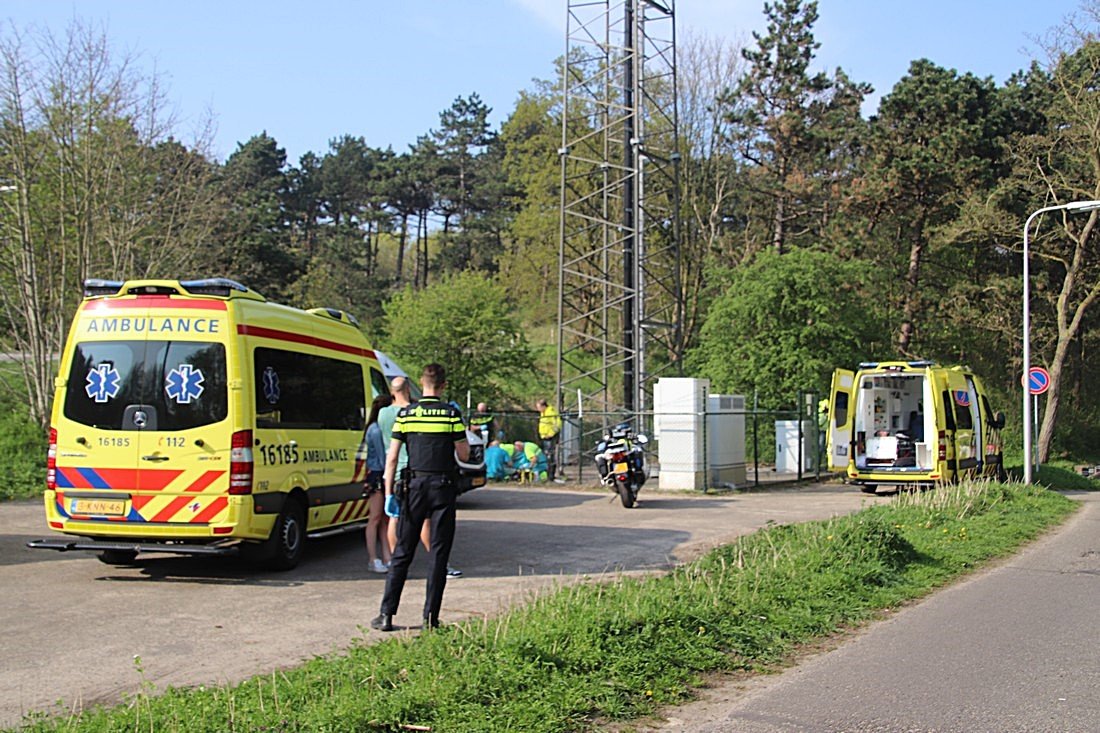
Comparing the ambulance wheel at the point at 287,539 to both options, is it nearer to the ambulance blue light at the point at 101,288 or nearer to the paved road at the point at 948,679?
the ambulance blue light at the point at 101,288

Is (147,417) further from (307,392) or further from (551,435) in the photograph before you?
(551,435)

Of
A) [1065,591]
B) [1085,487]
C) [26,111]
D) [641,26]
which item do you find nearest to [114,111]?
[26,111]

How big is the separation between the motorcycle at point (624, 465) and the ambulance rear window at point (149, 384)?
8.76m

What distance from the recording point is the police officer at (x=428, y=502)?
7.53 m

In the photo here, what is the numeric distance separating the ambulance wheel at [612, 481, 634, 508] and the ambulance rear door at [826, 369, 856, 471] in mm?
6529

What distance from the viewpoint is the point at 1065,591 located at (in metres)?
10.2

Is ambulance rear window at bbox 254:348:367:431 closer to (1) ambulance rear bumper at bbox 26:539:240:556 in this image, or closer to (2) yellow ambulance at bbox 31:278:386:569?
(2) yellow ambulance at bbox 31:278:386:569

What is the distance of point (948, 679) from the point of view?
21.9 ft

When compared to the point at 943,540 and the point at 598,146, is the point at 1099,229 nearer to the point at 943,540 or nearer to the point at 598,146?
the point at 598,146

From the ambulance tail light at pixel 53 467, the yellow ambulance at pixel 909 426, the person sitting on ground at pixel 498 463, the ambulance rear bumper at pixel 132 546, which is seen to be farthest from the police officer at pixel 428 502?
the yellow ambulance at pixel 909 426

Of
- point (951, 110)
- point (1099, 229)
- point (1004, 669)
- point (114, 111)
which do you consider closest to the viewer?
point (1004, 669)

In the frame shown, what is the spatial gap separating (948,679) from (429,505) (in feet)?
11.9

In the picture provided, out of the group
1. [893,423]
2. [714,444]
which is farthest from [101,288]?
[893,423]

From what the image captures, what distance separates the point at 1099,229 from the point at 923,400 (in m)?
17.5
